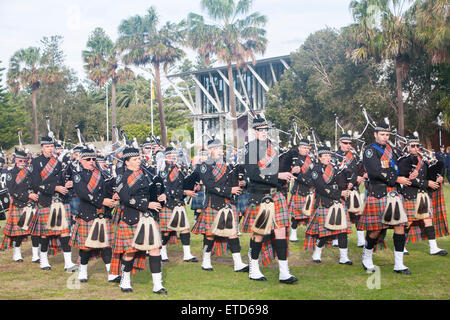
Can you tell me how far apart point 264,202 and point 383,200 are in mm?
1786

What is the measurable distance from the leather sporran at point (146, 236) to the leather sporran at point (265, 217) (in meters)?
1.37

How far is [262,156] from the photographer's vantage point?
664 centimetres

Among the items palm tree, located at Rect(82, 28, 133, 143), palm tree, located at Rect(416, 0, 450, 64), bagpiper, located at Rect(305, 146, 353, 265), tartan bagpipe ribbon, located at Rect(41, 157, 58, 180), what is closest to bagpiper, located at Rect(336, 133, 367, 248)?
bagpiper, located at Rect(305, 146, 353, 265)

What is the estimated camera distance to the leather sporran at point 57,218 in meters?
7.66

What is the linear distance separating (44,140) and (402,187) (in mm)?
5862

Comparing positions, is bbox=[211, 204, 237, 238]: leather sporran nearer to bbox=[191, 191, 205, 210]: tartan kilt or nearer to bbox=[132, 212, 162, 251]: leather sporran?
bbox=[132, 212, 162, 251]: leather sporran

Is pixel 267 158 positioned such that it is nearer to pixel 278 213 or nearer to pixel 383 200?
pixel 278 213

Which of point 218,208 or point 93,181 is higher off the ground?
point 93,181

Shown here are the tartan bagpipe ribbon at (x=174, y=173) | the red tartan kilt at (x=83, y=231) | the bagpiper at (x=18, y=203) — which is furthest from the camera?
the bagpiper at (x=18, y=203)

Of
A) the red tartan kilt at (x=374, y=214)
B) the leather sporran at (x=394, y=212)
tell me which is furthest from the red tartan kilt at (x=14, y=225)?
the leather sporran at (x=394, y=212)

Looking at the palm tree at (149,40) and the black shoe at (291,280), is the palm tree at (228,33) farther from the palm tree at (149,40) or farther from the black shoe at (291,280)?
the black shoe at (291,280)

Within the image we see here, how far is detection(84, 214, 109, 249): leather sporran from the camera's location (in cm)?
659

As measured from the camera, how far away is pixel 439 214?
860cm

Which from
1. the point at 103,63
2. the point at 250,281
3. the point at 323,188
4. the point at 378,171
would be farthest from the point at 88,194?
the point at 103,63
